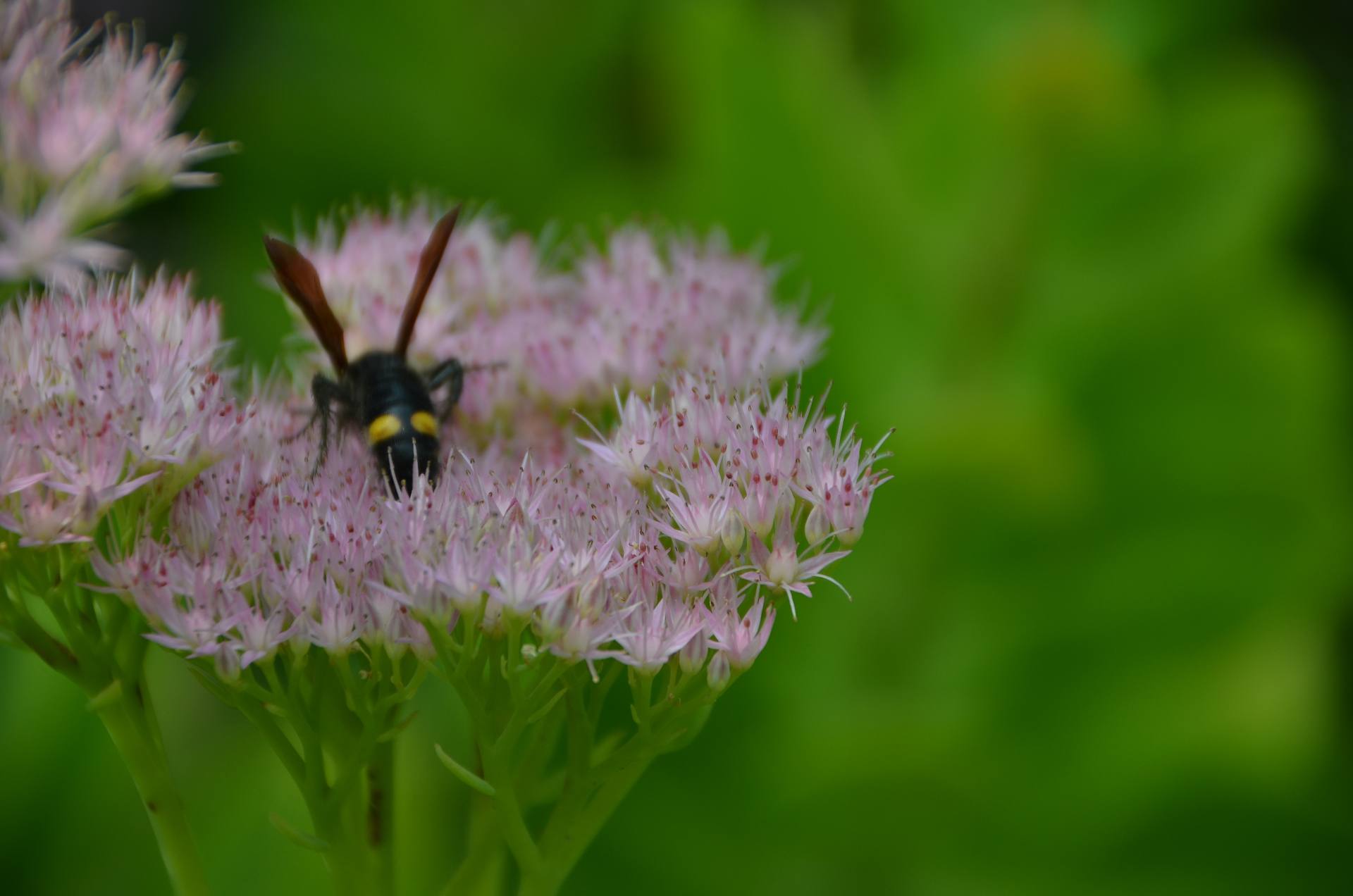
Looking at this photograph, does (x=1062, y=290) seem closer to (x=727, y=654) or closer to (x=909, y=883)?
(x=909, y=883)

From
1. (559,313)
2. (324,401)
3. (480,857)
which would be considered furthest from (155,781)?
(559,313)

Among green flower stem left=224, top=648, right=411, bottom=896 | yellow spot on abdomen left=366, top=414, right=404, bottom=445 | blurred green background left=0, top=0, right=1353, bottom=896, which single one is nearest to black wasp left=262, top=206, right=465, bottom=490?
yellow spot on abdomen left=366, top=414, right=404, bottom=445

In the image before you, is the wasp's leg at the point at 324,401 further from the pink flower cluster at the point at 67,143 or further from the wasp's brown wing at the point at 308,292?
the pink flower cluster at the point at 67,143

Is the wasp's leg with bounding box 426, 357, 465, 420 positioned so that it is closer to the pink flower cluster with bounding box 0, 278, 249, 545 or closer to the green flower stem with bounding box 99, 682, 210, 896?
the pink flower cluster with bounding box 0, 278, 249, 545

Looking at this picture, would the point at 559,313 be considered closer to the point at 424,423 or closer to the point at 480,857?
the point at 424,423

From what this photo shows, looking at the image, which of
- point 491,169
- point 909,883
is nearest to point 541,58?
point 491,169
